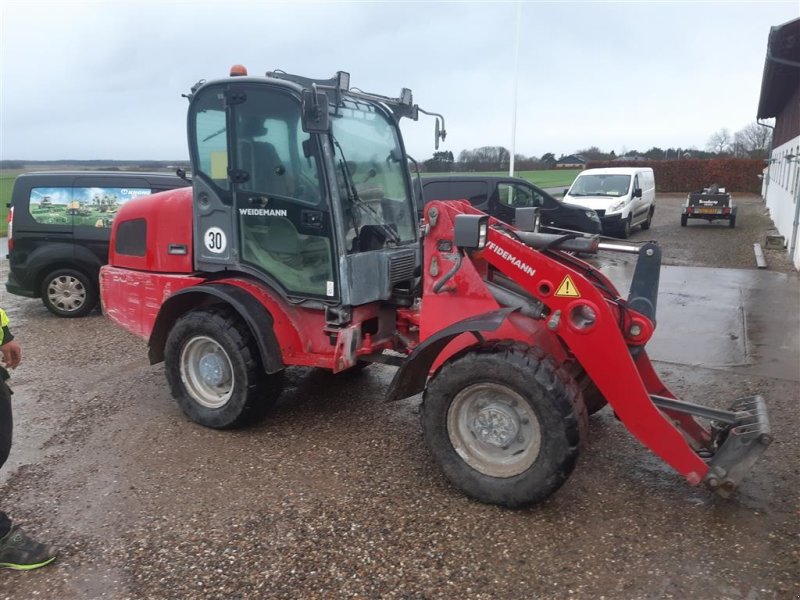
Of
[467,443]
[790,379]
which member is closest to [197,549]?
[467,443]

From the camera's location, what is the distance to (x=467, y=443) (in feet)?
12.6

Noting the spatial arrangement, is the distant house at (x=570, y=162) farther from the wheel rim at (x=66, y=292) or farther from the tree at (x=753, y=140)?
the wheel rim at (x=66, y=292)

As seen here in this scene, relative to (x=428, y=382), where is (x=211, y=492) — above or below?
below

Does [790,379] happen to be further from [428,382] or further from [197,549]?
[197,549]

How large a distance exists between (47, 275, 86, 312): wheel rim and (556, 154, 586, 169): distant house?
45.3 meters

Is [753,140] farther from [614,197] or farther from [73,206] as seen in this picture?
[73,206]

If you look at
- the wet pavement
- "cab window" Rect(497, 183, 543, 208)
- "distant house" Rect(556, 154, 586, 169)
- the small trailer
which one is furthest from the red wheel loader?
"distant house" Rect(556, 154, 586, 169)

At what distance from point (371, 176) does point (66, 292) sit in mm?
6105

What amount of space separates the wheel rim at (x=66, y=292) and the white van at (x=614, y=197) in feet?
43.7

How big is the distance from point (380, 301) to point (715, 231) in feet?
61.9

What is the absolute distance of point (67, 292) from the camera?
902 centimetres

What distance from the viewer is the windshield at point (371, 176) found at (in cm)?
458

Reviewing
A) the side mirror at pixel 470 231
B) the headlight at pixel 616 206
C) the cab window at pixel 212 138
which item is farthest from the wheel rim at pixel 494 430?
the headlight at pixel 616 206

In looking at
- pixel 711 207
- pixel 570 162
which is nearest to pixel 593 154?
pixel 570 162
